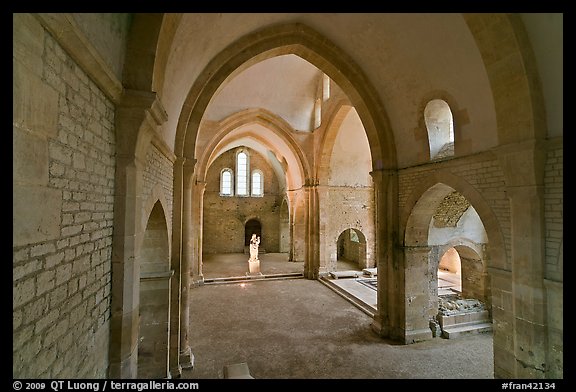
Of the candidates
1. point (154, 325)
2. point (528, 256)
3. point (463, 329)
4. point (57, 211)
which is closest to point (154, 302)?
point (154, 325)

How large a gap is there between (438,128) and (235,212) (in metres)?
17.5

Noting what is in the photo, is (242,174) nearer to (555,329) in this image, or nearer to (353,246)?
(353,246)

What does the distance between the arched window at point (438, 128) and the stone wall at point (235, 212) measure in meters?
16.8

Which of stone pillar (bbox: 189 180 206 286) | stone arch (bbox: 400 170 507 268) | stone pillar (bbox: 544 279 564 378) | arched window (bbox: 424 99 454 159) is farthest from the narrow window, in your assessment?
stone pillar (bbox: 544 279 564 378)

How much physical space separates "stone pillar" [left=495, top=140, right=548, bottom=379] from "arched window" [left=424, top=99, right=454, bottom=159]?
6.64 ft

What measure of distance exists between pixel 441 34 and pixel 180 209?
627 cm

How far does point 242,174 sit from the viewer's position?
2198 cm

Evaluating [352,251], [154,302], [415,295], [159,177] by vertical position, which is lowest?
[352,251]

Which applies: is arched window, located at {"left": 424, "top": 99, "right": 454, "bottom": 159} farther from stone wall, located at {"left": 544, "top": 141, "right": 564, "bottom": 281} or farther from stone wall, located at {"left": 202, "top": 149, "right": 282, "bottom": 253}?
stone wall, located at {"left": 202, "top": 149, "right": 282, "bottom": 253}
